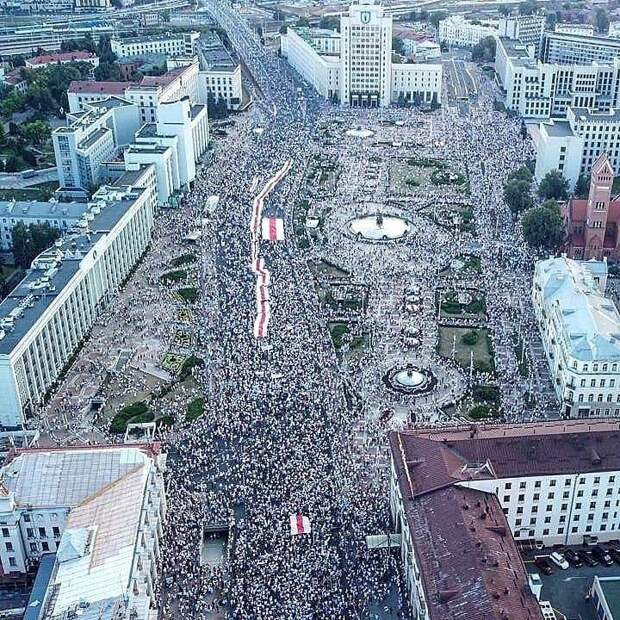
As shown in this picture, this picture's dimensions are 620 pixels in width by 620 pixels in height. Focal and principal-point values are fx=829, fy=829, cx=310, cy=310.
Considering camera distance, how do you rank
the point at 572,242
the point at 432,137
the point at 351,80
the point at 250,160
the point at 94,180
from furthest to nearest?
the point at 351,80
the point at 432,137
the point at 250,160
the point at 94,180
the point at 572,242

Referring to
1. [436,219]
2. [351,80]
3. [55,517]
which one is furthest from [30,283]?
[351,80]

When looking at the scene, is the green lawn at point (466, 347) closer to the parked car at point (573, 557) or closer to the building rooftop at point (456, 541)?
the building rooftop at point (456, 541)

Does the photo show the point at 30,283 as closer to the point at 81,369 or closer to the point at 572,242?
the point at 81,369

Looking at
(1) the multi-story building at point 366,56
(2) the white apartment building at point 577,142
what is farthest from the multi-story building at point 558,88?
(2) the white apartment building at point 577,142

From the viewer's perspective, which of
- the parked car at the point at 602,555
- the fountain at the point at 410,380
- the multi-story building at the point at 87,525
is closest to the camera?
the multi-story building at the point at 87,525

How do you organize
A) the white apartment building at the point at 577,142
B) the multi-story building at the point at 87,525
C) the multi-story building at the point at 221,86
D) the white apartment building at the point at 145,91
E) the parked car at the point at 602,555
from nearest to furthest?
the multi-story building at the point at 87,525
the parked car at the point at 602,555
the white apartment building at the point at 577,142
the white apartment building at the point at 145,91
the multi-story building at the point at 221,86
